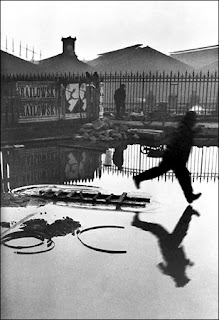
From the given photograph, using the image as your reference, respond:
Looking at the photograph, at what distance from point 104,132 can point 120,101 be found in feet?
4.49

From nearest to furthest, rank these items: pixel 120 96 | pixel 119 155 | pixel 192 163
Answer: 1. pixel 192 163
2. pixel 119 155
3. pixel 120 96

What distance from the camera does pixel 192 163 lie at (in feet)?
17.8

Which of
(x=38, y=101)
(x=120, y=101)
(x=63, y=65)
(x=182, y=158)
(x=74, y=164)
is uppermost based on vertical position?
(x=63, y=65)

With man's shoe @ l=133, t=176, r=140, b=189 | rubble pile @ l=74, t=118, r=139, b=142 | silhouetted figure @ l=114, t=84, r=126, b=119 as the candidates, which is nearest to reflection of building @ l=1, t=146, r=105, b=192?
man's shoe @ l=133, t=176, r=140, b=189

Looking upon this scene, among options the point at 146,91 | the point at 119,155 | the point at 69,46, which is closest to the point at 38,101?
the point at 119,155

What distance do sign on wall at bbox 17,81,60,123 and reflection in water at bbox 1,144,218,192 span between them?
1203 millimetres

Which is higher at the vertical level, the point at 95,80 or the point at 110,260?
the point at 95,80

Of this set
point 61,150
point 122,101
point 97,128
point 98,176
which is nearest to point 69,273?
point 98,176

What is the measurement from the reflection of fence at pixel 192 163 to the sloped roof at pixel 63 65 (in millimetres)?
1838

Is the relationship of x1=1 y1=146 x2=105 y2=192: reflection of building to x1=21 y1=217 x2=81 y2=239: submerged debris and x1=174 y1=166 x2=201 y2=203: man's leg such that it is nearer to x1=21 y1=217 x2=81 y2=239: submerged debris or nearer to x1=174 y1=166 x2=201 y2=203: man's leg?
x1=21 y1=217 x2=81 y2=239: submerged debris

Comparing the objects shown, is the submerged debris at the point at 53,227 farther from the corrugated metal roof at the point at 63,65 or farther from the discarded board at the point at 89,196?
the corrugated metal roof at the point at 63,65

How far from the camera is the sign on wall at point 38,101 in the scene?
23.8ft

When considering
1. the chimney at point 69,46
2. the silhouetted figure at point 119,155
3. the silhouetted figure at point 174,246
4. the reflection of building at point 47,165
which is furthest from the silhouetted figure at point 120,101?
the silhouetted figure at point 174,246

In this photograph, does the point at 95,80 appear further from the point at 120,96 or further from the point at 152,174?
the point at 152,174
